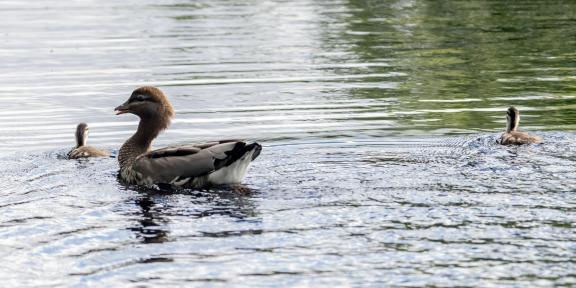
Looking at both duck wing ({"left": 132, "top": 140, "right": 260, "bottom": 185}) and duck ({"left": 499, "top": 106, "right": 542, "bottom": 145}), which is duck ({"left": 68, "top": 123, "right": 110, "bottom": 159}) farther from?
duck ({"left": 499, "top": 106, "right": 542, "bottom": 145})

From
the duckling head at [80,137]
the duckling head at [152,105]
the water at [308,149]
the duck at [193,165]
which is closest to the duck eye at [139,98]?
the duckling head at [152,105]

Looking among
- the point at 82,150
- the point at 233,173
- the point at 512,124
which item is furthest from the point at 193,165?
the point at 512,124

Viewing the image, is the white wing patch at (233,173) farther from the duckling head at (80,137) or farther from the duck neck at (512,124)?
the duck neck at (512,124)

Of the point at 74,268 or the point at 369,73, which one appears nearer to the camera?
the point at 74,268

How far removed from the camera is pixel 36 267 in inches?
438

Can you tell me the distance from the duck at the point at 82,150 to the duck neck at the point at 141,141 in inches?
42.1

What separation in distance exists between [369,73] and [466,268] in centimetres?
1502

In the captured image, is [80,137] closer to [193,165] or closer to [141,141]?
[141,141]

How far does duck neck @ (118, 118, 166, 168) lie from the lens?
52.9 feet

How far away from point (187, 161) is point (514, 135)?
16.3 ft

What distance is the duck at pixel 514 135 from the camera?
16906 millimetres

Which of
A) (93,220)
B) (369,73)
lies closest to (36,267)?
(93,220)

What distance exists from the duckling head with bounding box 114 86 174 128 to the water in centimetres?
102

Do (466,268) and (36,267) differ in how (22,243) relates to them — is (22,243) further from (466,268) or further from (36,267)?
(466,268)
